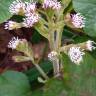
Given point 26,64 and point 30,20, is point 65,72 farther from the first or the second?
point 26,64

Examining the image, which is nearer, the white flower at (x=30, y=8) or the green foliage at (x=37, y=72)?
the white flower at (x=30, y=8)

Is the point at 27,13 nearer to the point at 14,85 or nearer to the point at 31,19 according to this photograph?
the point at 31,19

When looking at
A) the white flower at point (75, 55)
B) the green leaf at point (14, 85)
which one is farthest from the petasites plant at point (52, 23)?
the green leaf at point (14, 85)

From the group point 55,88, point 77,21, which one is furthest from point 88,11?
point 55,88

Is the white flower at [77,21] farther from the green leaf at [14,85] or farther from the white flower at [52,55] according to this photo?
the green leaf at [14,85]

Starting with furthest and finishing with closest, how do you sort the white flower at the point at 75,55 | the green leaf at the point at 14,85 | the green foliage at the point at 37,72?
the green foliage at the point at 37,72
the green leaf at the point at 14,85
the white flower at the point at 75,55

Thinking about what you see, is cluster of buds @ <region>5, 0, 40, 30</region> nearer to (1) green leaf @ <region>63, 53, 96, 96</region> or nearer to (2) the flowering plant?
(2) the flowering plant
